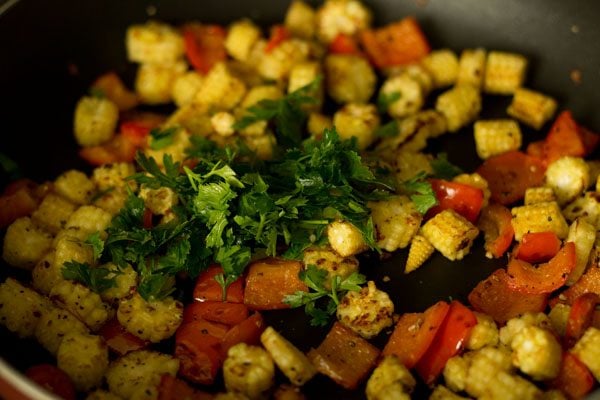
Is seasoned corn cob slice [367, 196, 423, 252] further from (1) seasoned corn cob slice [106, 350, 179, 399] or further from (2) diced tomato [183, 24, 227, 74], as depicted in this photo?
(2) diced tomato [183, 24, 227, 74]

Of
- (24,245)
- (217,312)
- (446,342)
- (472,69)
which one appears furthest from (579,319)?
(24,245)

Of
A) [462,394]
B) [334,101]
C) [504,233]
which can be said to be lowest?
[462,394]

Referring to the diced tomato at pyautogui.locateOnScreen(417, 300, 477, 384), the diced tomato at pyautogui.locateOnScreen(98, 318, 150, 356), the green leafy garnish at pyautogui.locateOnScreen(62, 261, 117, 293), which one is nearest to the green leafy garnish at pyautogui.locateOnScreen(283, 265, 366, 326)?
the diced tomato at pyautogui.locateOnScreen(417, 300, 477, 384)

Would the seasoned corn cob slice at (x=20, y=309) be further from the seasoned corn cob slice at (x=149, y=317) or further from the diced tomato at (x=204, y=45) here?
the diced tomato at (x=204, y=45)

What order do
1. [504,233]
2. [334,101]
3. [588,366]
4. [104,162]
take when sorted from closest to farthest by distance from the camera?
[588,366] → [504,233] → [104,162] → [334,101]

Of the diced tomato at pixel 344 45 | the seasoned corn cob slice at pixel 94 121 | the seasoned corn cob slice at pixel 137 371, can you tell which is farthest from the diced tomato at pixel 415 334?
the seasoned corn cob slice at pixel 94 121

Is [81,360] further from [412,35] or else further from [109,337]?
[412,35]

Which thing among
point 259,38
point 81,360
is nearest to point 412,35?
point 259,38
